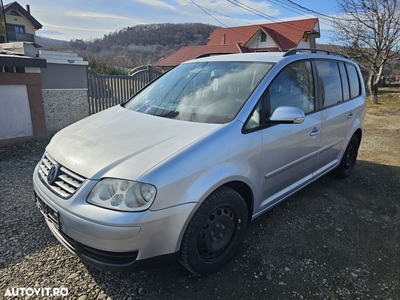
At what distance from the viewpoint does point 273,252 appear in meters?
2.65

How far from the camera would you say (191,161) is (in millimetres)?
1986

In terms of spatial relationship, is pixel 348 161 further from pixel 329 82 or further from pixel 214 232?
pixel 214 232

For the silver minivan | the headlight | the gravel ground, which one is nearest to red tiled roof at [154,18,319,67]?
the silver minivan

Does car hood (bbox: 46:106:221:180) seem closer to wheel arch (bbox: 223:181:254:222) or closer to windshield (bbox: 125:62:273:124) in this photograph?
windshield (bbox: 125:62:273:124)

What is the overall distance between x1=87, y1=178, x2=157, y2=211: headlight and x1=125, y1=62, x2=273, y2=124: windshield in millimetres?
881

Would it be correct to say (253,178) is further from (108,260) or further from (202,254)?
(108,260)

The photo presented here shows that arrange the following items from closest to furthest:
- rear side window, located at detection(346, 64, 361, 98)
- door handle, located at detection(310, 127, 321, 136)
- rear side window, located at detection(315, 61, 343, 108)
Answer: door handle, located at detection(310, 127, 321, 136)
rear side window, located at detection(315, 61, 343, 108)
rear side window, located at detection(346, 64, 361, 98)

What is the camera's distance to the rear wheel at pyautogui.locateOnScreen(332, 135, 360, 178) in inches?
169

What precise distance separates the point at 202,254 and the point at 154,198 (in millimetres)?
740

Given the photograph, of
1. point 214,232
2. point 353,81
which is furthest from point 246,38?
point 214,232

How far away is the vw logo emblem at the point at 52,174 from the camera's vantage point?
84.5 inches

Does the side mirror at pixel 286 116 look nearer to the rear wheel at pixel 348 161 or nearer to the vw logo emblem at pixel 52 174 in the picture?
the vw logo emblem at pixel 52 174

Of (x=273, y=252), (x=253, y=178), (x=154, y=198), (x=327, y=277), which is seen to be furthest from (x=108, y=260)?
(x=327, y=277)

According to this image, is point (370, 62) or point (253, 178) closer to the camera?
point (253, 178)
